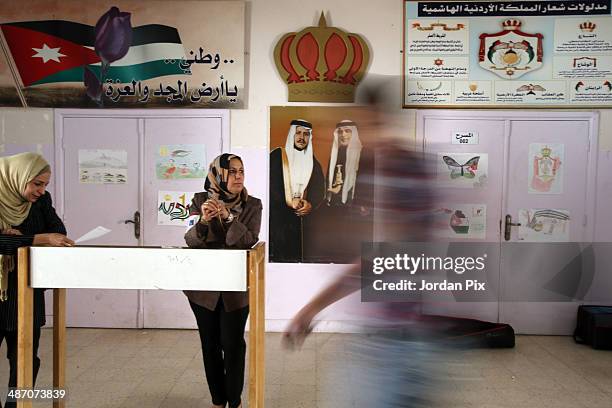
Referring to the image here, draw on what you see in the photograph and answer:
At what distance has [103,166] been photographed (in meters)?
3.76

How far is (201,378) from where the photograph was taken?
2781 millimetres

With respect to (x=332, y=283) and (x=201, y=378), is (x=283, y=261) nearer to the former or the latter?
(x=201, y=378)

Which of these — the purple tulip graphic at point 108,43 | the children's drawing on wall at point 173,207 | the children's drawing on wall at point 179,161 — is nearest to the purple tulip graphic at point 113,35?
the purple tulip graphic at point 108,43

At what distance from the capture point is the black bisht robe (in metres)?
3.74

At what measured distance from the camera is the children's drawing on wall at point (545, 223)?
3.71 m

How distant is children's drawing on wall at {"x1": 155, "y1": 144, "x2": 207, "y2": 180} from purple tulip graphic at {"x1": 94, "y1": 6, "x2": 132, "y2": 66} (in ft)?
2.73

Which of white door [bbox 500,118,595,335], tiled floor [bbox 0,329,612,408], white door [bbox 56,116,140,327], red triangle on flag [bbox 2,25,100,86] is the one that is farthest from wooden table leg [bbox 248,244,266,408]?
red triangle on flag [bbox 2,25,100,86]

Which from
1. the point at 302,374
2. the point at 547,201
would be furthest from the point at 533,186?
the point at 302,374

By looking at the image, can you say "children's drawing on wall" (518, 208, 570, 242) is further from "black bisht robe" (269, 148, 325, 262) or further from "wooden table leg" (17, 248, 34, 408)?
"wooden table leg" (17, 248, 34, 408)

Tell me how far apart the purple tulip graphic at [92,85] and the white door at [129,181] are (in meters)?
0.13

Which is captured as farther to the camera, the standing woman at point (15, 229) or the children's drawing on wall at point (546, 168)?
the children's drawing on wall at point (546, 168)

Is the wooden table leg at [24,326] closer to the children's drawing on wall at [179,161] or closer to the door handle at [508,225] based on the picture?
the children's drawing on wall at [179,161]

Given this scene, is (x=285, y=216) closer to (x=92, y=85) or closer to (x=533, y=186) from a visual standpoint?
(x=92, y=85)

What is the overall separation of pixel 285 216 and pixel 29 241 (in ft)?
7.12
